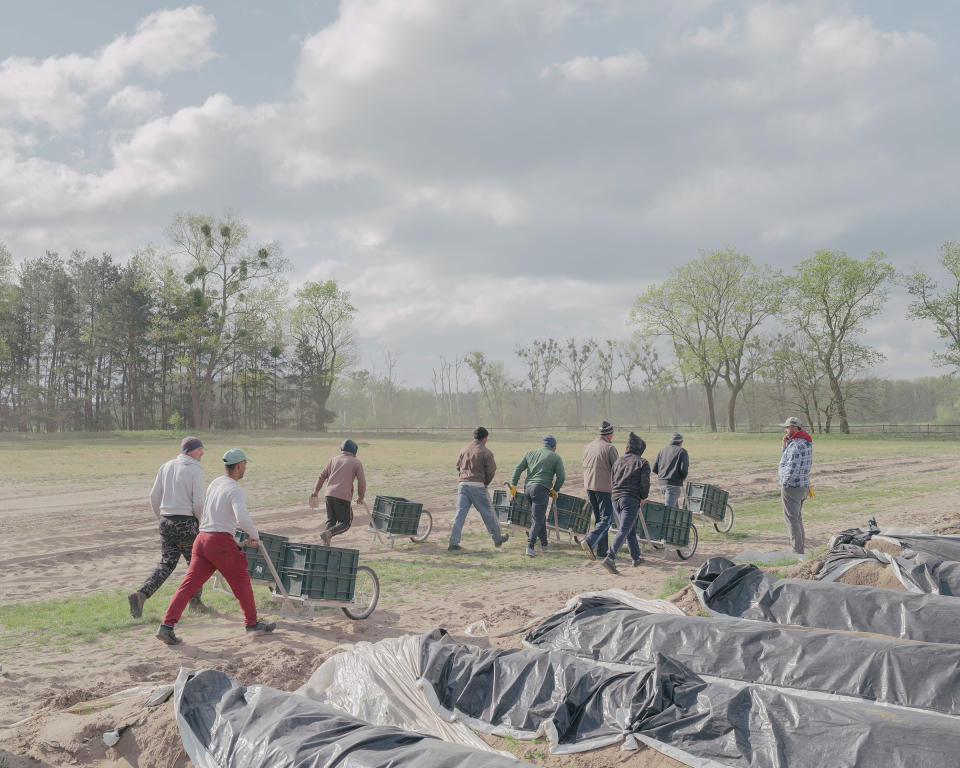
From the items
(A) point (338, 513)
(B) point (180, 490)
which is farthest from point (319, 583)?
(A) point (338, 513)

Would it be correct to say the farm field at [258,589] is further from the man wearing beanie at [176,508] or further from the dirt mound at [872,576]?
the dirt mound at [872,576]

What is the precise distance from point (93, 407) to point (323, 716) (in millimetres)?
57663

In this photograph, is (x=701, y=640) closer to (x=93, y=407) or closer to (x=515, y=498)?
(x=515, y=498)

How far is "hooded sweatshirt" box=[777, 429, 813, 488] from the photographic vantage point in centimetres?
984

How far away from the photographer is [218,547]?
21.7 ft

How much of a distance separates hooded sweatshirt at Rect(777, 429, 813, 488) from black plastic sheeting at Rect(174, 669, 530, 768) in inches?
304

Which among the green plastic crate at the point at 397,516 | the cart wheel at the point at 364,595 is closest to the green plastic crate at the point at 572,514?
the green plastic crate at the point at 397,516

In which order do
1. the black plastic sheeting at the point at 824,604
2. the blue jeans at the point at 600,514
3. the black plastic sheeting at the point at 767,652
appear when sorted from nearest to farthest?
the black plastic sheeting at the point at 767,652
the black plastic sheeting at the point at 824,604
the blue jeans at the point at 600,514

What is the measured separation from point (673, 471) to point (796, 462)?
94.6 inches

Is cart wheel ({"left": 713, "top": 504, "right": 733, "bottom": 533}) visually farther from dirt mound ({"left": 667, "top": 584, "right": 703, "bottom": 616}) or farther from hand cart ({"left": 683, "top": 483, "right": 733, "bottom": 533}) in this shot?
dirt mound ({"left": 667, "top": 584, "right": 703, "bottom": 616})

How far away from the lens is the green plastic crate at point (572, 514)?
39.5ft

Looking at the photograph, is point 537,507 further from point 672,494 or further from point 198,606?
point 198,606

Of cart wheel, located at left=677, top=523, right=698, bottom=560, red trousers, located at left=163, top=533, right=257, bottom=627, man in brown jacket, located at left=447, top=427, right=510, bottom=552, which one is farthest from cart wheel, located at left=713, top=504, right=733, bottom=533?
red trousers, located at left=163, top=533, right=257, bottom=627

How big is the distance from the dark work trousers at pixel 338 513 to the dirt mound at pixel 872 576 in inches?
251
